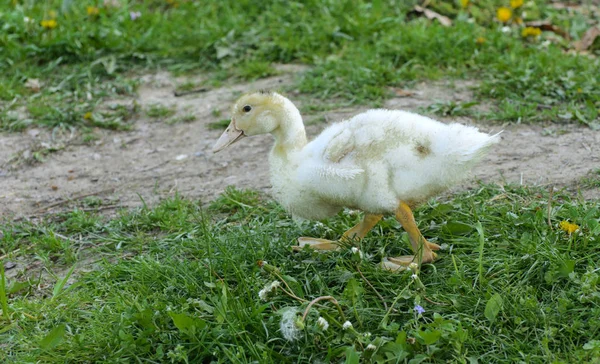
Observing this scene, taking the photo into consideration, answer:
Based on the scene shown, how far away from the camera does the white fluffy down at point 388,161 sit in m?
3.76

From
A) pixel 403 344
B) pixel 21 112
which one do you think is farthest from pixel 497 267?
pixel 21 112

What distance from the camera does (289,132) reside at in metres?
4.07

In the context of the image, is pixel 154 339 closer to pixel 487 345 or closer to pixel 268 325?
pixel 268 325

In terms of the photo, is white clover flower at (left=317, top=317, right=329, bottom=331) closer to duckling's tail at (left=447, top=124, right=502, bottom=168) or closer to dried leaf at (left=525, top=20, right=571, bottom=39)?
duckling's tail at (left=447, top=124, right=502, bottom=168)

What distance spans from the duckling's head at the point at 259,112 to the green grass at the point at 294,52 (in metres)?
2.42

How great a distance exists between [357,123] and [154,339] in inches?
56.9

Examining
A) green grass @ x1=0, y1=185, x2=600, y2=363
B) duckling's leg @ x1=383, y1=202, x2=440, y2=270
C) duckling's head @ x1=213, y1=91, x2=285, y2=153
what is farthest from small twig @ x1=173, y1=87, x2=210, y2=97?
duckling's leg @ x1=383, y1=202, x2=440, y2=270

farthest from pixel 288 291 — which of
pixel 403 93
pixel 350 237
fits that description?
pixel 403 93

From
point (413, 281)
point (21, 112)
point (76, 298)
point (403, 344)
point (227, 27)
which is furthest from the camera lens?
point (227, 27)

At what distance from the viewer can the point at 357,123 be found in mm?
3920

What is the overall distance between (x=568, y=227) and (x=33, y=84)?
17.0 ft

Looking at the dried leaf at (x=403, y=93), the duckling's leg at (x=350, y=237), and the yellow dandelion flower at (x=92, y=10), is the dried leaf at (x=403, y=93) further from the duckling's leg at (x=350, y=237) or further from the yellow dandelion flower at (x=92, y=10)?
the yellow dandelion flower at (x=92, y=10)

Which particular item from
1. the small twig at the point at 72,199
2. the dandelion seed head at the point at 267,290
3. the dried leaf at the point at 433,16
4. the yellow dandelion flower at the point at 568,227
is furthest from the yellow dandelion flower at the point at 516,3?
the dandelion seed head at the point at 267,290

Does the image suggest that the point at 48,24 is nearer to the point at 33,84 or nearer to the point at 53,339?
the point at 33,84
